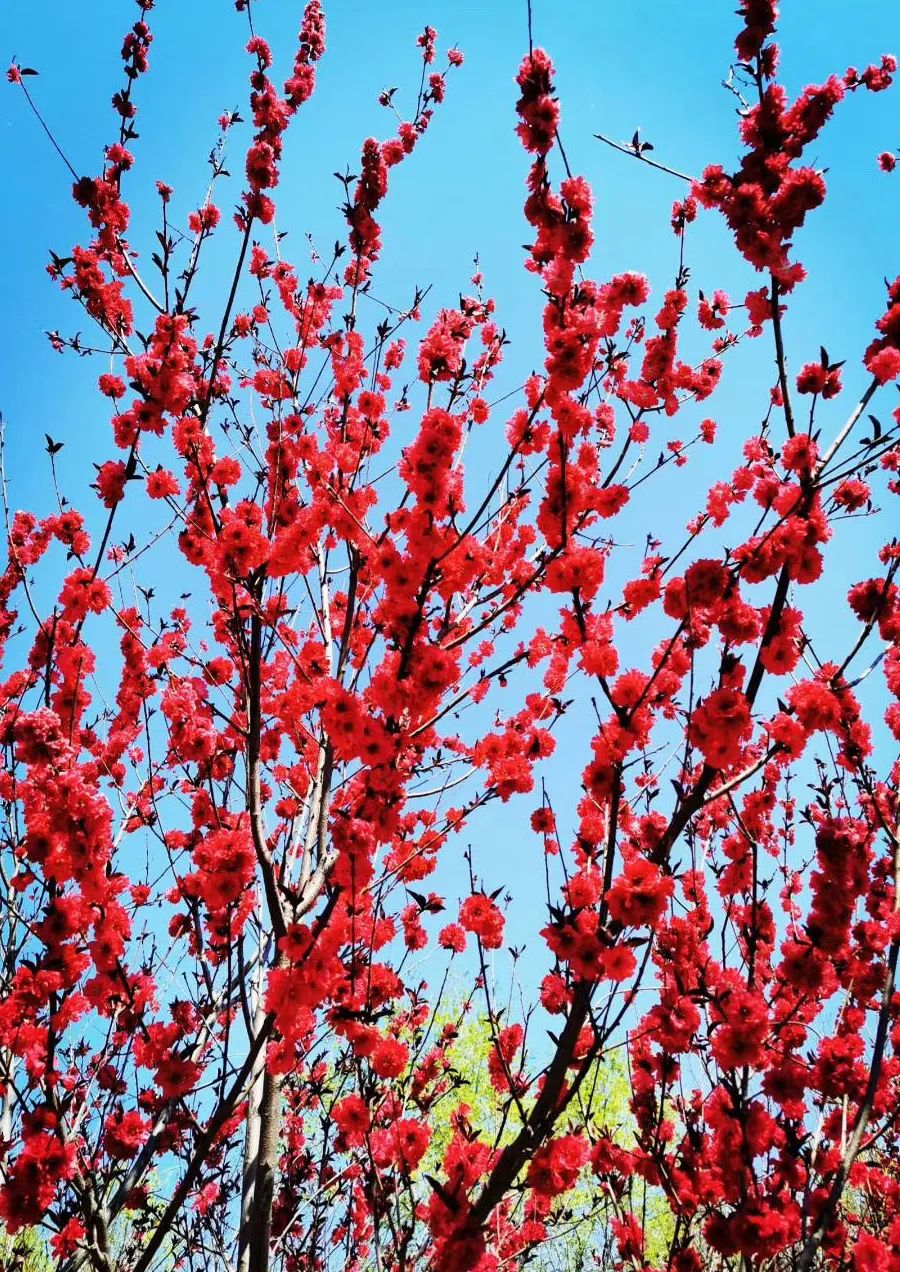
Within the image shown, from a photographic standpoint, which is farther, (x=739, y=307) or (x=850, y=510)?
(x=850, y=510)

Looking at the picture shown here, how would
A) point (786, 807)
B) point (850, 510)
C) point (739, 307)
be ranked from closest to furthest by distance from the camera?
point (739, 307) < point (850, 510) < point (786, 807)

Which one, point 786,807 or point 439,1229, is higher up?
point 786,807

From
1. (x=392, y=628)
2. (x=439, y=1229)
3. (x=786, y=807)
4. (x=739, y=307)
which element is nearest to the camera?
(x=439, y=1229)

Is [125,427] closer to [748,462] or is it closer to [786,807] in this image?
[748,462]

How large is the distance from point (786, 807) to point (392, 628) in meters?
4.54

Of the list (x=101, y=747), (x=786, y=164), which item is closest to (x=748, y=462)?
(x=786, y=164)

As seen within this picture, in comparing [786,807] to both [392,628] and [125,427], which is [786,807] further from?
[125,427]

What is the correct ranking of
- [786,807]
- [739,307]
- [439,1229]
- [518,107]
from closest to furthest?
1. [439,1229]
2. [518,107]
3. [739,307]
4. [786,807]

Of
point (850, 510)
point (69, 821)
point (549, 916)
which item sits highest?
point (850, 510)

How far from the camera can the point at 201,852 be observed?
12.7 ft

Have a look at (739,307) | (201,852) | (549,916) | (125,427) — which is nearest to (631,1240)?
(549,916)

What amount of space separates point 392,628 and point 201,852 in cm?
150

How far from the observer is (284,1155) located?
6602mm

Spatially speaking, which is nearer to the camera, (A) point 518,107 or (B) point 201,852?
(A) point 518,107
